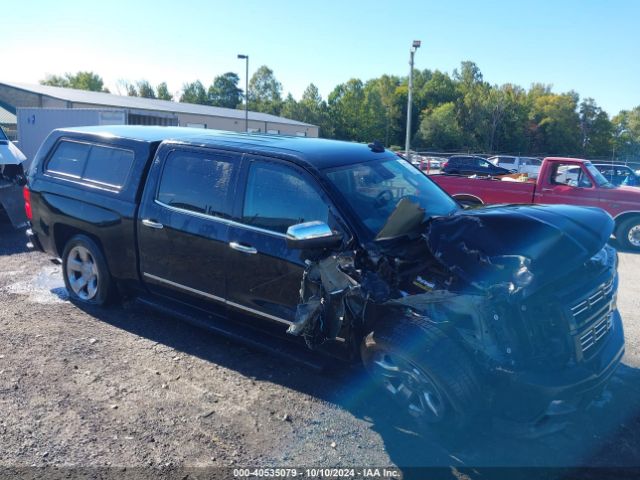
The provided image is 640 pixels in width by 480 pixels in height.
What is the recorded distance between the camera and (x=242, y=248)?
417 centimetres

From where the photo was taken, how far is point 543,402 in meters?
3.01

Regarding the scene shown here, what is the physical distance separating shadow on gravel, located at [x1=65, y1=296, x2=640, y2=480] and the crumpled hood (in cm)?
91

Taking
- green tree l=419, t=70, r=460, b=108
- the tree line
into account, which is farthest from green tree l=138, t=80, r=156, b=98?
green tree l=419, t=70, r=460, b=108

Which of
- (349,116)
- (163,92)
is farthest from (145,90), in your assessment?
(349,116)

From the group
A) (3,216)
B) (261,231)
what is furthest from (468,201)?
(3,216)

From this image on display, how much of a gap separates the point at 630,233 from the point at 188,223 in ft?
30.4

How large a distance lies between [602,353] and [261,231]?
247 centimetres

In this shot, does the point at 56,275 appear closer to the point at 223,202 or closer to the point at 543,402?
the point at 223,202

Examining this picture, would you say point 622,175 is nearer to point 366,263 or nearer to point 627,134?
point 366,263

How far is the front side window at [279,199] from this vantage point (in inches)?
156

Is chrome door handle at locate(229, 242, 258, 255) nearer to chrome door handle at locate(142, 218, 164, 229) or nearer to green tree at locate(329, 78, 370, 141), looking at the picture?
chrome door handle at locate(142, 218, 164, 229)

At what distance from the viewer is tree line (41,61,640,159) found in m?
71.6

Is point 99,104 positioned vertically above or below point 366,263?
above

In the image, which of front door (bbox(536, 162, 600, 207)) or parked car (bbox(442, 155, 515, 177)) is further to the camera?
parked car (bbox(442, 155, 515, 177))
